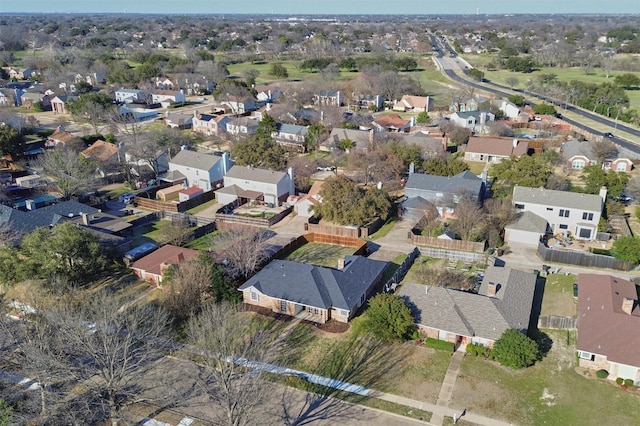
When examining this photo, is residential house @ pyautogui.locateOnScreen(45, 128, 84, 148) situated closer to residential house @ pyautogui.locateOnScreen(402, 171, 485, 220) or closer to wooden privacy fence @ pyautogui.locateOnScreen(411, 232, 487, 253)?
residential house @ pyautogui.locateOnScreen(402, 171, 485, 220)

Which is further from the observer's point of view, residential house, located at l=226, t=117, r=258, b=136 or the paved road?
residential house, located at l=226, t=117, r=258, b=136

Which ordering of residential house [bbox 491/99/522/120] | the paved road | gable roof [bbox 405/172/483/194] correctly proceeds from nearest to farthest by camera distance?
gable roof [bbox 405/172/483/194] < the paved road < residential house [bbox 491/99/522/120]

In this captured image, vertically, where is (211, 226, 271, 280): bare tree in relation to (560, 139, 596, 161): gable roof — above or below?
below

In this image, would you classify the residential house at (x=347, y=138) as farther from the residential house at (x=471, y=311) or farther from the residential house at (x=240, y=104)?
the residential house at (x=471, y=311)

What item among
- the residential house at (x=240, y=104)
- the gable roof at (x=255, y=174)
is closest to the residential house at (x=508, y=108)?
the residential house at (x=240, y=104)

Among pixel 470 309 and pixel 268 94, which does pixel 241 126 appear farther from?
pixel 470 309

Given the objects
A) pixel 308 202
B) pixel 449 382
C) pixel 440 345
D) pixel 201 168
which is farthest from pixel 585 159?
pixel 201 168

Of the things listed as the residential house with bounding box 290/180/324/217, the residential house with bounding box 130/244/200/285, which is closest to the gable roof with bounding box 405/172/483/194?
the residential house with bounding box 290/180/324/217
